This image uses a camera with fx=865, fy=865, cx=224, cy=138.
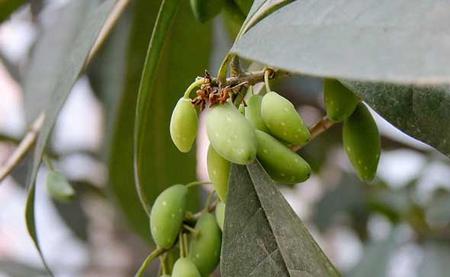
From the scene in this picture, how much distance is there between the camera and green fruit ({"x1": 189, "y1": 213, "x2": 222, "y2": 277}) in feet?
1.99

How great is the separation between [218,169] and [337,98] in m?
0.09

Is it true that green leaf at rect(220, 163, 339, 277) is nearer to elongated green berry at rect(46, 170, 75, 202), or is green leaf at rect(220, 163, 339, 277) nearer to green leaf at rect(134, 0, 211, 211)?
elongated green berry at rect(46, 170, 75, 202)

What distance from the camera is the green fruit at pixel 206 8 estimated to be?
663 millimetres

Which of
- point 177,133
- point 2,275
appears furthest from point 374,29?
point 2,275

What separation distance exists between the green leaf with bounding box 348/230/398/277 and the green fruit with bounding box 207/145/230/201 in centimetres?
120

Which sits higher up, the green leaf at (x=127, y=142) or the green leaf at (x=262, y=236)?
the green leaf at (x=262, y=236)

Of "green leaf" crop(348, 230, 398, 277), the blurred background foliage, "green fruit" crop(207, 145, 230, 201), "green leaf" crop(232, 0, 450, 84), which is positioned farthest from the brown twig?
"green leaf" crop(348, 230, 398, 277)

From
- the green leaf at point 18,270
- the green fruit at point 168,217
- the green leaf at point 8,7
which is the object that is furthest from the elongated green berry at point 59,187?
the green leaf at point 18,270

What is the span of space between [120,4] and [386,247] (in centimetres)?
94

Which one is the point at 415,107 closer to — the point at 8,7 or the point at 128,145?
the point at 128,145

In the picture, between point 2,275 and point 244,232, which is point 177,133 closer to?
point 244,232

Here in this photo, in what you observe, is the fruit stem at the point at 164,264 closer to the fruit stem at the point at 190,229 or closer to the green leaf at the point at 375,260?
the fruit stem at the point at 190,229

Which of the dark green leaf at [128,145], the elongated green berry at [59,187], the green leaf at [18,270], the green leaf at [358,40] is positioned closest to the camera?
the green leaf at [358,40]

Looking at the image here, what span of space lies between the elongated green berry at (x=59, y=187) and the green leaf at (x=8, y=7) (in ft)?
1.84
